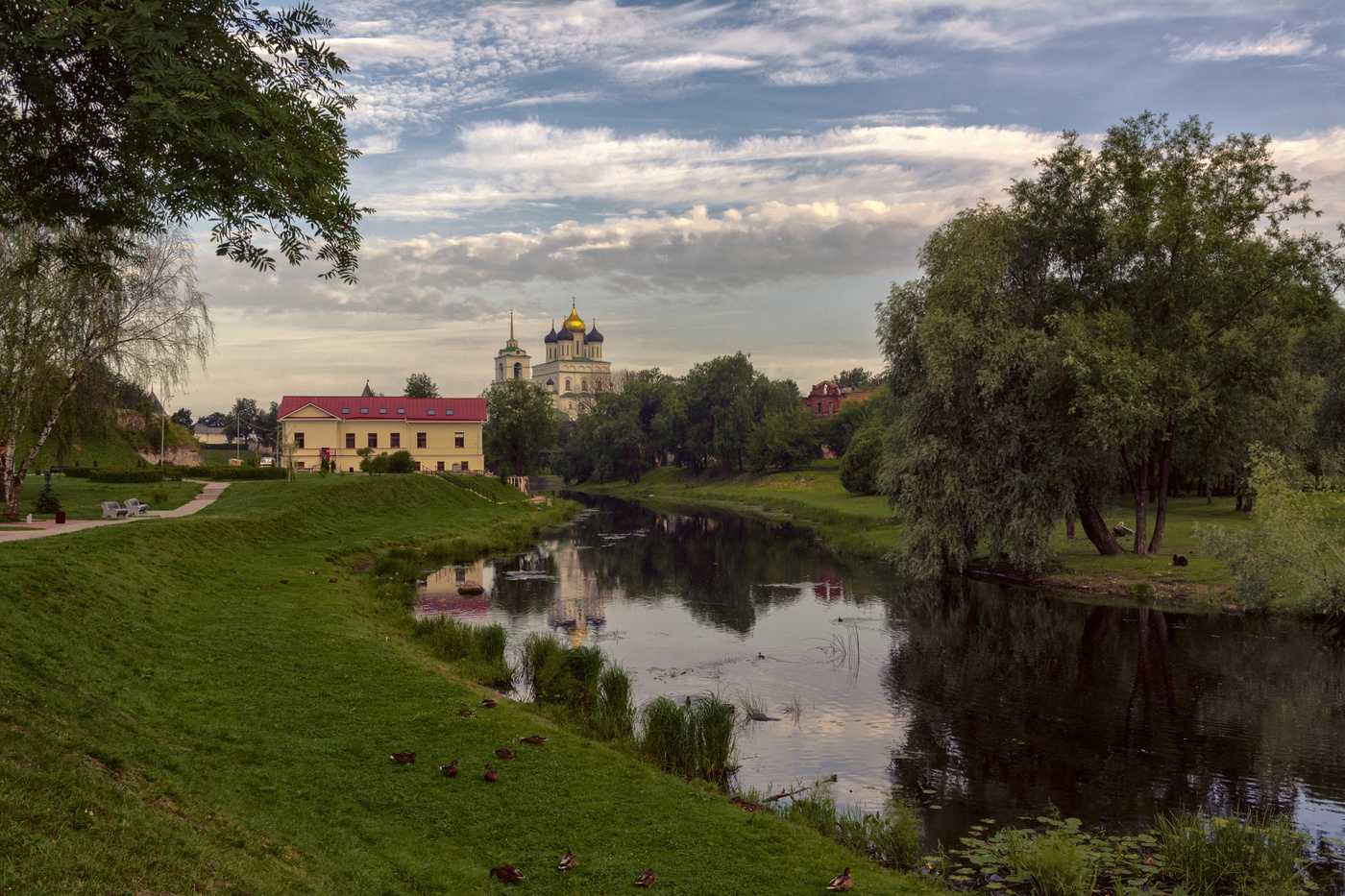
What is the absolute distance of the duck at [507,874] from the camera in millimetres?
7512

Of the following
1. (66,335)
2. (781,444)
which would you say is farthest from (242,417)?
(66,335)

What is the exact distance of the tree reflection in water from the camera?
1204 cm

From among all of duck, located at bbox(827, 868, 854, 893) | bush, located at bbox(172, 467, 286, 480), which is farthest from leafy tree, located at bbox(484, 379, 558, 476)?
duck, located at bbox(827, 868, 854, 893)

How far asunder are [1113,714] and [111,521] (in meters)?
27.5

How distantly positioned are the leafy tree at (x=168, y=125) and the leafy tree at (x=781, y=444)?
250ft

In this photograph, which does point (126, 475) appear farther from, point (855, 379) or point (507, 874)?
point (855, 379)

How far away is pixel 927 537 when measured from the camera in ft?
97.9

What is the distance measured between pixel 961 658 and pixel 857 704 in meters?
4.83

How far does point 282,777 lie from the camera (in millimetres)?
9188

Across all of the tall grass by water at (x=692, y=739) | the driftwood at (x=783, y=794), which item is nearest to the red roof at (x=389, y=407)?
the tall grass by water at (x=692, y=739)

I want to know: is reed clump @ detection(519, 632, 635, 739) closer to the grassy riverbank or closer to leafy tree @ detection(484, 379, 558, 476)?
the grassy riverbank

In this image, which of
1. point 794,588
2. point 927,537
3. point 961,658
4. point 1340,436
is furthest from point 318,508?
point 1340,436

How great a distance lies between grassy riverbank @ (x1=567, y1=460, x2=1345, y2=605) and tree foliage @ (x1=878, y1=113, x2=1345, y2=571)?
5.03 feet

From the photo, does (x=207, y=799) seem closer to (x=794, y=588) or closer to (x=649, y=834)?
(x=649, y=834)
